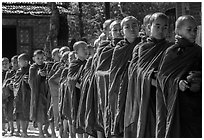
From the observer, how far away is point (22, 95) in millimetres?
14344

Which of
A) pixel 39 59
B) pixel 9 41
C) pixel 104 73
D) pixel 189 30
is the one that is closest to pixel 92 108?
pixel 104 73

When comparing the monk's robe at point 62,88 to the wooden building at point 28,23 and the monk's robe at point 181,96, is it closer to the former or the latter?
the monk's robe at point 181,96

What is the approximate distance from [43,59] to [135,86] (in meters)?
5.68

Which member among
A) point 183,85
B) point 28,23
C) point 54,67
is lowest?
point 54,67

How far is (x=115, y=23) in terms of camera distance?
917 centimetres

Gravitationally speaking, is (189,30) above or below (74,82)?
above

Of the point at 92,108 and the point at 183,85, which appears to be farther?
the point at 92,108

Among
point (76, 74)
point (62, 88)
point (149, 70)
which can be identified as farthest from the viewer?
point (62, 88)

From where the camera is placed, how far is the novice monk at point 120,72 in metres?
8.48

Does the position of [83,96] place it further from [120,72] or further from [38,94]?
[38,94]

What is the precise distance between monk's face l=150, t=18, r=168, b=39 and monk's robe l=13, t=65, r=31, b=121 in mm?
6661

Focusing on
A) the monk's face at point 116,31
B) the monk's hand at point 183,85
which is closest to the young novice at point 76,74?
the monk's face at point 116,31

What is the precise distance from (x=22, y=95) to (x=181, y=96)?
7.46 metres

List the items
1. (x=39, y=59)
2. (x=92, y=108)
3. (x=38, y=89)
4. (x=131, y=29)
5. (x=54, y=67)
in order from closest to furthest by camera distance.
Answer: (x=131, y=29)
(x=92, y=108)
(x=54, y=67)
(x=39, y=59)
(x=38, y=89)
